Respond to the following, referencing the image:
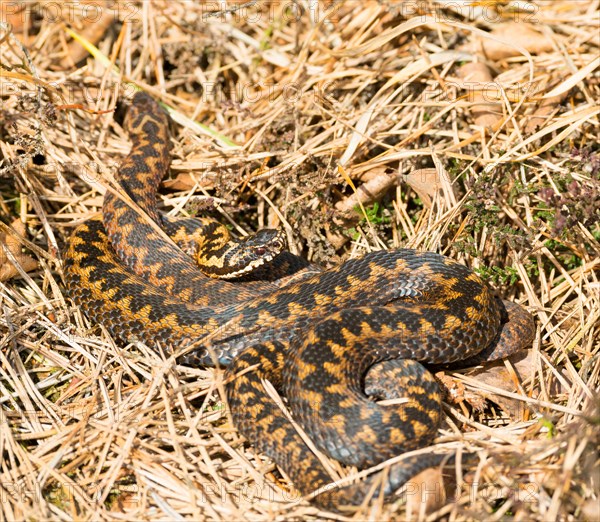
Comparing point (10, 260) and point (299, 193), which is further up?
point (299, 193)

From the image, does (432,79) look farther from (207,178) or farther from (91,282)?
(91,282)

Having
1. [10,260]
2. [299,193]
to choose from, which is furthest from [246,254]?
[10,260]

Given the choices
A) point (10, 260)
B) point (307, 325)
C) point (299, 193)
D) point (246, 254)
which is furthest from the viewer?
point (299, 193)

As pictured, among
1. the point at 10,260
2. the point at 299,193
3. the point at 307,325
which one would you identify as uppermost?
the point at 299,193

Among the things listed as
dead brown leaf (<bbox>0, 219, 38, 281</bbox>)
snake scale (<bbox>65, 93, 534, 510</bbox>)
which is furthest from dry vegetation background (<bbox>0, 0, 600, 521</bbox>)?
snake scale (<bbox>65, 93, 534, 510</bbox>)

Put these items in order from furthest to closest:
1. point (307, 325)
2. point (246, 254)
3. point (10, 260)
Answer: point (246, 254) → point (10, 260) → point (307, 325)

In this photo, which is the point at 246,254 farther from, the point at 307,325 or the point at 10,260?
the point at 10,260

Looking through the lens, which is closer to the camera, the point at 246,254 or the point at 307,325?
the point at 307,325
